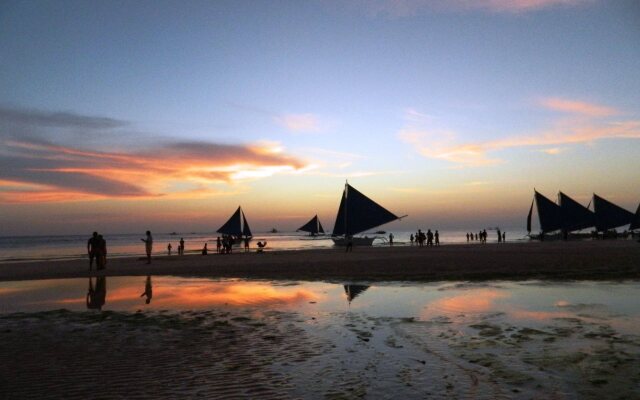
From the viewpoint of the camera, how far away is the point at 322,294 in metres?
15.3

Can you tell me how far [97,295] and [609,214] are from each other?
92282mm

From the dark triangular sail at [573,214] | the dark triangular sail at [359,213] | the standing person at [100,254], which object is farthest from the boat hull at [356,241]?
the standing person at [100,254]

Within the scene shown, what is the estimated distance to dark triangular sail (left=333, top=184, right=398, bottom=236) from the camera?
61531 mm

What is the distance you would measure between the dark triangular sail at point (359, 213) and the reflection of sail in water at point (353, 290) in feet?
146

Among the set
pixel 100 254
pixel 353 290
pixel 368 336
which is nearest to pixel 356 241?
pixel 100 254

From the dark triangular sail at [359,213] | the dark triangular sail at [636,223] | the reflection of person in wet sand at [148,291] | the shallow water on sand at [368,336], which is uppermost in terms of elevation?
the dark triangular sail at [359,213]

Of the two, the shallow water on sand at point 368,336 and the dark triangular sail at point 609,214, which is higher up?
the dark triangular sail at point 609,214

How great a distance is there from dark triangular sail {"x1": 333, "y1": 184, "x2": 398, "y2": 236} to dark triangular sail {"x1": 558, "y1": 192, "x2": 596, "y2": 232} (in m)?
37.6

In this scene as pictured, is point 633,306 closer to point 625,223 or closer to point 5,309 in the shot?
point 5,309

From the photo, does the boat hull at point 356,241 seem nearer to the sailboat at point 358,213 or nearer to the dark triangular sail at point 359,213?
the sailboat at point 358,213

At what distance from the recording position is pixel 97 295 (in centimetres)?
1600

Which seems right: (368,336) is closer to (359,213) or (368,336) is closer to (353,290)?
(353,290)

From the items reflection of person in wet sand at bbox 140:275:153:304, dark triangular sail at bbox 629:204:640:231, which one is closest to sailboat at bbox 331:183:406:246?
reflection of person in wet sand at bbox 140:275:153:304

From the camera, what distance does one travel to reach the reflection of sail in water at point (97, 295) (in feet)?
44.9
